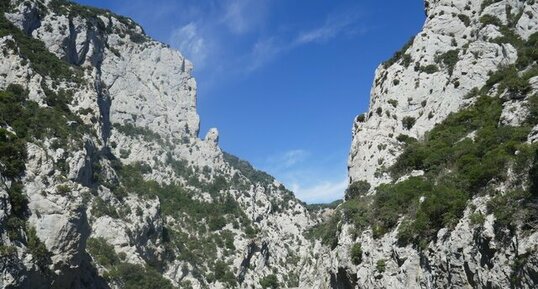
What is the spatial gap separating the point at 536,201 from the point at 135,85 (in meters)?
107

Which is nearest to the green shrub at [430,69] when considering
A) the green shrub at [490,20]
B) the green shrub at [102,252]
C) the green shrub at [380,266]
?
the green shrub at [490,20]

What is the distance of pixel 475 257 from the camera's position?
21141 millimetres

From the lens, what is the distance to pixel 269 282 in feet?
A: 310

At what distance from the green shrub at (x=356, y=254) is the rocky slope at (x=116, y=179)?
77.4ft

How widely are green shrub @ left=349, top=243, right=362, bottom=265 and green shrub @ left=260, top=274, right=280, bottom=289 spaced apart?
62.6 m

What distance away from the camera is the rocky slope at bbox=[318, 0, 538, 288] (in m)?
20.6

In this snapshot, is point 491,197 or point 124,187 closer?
point 491,197

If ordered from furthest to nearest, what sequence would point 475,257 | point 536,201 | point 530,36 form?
point 530,36
point 475,257
point 536,201

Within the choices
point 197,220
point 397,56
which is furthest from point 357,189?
point 197,220

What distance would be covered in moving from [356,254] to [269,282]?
209 feet

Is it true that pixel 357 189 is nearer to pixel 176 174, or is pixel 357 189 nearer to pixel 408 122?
pixel 408 122

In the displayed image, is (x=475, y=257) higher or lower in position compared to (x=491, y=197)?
lower

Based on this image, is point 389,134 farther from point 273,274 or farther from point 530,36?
point 273,274

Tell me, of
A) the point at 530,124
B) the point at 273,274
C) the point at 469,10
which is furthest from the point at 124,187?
the point at 530,124
